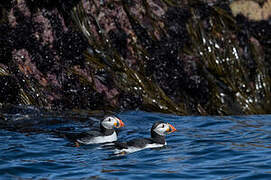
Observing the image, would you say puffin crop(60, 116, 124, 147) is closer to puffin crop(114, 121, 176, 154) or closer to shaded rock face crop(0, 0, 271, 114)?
puffin crop(114, 121, 176, 154)

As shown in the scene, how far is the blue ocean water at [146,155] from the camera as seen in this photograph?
6.83m

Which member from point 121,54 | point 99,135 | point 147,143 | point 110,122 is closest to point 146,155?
point 147,143

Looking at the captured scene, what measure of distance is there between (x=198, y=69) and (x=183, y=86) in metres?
0.73

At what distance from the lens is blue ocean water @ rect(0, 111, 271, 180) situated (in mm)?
6832

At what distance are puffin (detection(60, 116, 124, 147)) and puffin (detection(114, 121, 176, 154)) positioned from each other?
91cm

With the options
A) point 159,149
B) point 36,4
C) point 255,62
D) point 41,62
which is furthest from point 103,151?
point 255,62

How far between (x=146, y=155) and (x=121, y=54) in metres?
5.74

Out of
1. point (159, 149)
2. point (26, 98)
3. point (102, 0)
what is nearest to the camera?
point (159, 149)

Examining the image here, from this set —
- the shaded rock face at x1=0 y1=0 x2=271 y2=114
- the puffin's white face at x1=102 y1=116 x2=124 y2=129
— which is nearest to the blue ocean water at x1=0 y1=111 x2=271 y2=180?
the puffin's white face at x1=102 y1=116 x2=124 y2=129

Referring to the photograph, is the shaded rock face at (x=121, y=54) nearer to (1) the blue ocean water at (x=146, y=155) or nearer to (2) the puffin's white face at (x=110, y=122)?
(1) the blue ocean water at (x=146, y=155)

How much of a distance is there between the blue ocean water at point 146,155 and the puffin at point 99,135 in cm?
20

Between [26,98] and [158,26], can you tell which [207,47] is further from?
[26,98]

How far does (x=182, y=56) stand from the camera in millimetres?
14141

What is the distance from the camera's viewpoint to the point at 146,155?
335 inches
